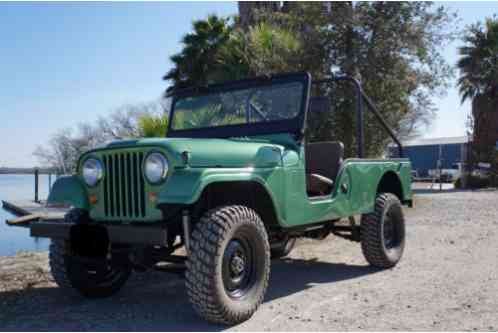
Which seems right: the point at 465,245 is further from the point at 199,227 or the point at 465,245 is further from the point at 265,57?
the point at 265,57

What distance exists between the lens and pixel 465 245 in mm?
7422

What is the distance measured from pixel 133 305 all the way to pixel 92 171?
1.19 m

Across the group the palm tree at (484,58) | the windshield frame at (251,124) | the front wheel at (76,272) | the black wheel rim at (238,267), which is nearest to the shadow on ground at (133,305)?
the front wheel at (76,272)

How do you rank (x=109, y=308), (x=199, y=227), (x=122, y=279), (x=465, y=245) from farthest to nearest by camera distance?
(x=465, y=245)
(x=122, y=279)
(x=109, y=308)
(x=199, y=227)

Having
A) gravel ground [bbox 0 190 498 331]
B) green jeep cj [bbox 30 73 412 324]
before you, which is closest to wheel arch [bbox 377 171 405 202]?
gravel ground [bbox 0 190 498 331]

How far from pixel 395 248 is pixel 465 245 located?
1.80m

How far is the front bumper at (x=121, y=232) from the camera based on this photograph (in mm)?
3535

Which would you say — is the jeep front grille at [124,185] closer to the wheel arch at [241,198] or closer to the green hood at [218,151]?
the green hood at [218,151]

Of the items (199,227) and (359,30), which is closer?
(199,227)

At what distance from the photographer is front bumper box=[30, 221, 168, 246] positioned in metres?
3.54

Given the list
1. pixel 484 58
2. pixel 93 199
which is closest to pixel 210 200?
pixel 93 199

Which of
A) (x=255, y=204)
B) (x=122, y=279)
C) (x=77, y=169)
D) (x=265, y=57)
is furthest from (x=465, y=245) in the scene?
(x=265, y=57)

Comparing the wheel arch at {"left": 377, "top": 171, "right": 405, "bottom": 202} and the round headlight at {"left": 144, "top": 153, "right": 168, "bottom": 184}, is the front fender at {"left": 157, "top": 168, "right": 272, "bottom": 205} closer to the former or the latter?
the round headlight at {"left": 144, "top": 153, "right": 168, "bottom": 184}

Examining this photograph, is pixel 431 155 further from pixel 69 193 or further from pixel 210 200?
pixel 69 193
